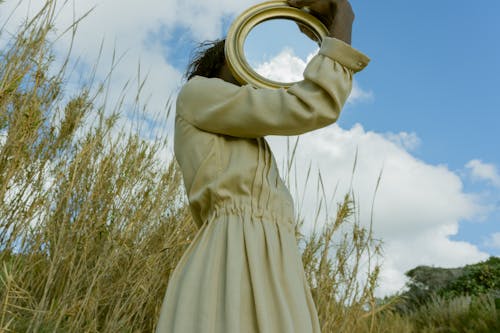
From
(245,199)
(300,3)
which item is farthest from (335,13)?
(245,199)

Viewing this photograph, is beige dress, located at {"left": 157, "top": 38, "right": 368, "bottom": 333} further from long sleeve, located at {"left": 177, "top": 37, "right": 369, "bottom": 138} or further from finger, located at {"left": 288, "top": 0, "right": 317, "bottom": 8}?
finger, located at {"left": 288, "top": 0, "right": 317, "bottom": 8}

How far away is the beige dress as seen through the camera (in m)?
1.08

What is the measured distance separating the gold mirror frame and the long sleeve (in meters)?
0.12

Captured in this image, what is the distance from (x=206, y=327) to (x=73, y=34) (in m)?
1.51

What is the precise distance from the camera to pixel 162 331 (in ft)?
3.60

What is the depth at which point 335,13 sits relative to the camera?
139 cm

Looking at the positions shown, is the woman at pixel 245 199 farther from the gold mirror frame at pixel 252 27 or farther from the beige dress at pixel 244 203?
the gold mirror frame at pixel 252 27

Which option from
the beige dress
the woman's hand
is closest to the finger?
the woman's hand

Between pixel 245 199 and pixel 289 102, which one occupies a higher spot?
pixel 289 102

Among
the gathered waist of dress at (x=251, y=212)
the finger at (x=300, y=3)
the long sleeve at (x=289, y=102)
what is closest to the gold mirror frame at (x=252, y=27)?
the finger at (x=300, y=3)

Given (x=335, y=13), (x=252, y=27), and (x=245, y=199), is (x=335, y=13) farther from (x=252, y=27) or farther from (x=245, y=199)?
(x=245, y=199)

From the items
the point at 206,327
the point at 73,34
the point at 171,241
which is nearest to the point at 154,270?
the point at 171,241

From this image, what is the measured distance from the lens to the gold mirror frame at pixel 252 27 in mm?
1389

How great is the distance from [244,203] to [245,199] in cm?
1
